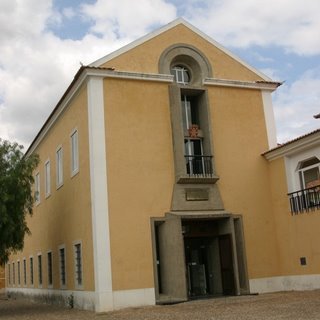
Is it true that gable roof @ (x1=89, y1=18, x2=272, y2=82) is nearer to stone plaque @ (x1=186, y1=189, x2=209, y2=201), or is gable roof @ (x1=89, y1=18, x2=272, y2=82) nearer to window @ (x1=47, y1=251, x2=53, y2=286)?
stone plaque @ (x1=186, y1=189, x2=209, y2=201)

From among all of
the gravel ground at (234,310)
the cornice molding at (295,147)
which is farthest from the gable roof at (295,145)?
the gravel ground at (234,310)

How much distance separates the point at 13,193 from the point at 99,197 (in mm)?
3833

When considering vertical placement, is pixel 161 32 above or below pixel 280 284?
above

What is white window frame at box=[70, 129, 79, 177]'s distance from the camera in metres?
21.8

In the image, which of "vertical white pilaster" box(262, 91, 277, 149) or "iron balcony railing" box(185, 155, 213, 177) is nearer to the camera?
"iron balcony railing" box(185, 155, 213, 177)

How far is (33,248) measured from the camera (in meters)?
30.9

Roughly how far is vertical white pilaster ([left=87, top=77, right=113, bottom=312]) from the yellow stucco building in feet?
0.12

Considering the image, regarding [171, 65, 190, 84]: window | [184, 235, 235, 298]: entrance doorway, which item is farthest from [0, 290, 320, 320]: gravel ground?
[171, 65, 190, 84]: window

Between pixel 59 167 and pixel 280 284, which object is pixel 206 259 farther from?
pixel 59 167

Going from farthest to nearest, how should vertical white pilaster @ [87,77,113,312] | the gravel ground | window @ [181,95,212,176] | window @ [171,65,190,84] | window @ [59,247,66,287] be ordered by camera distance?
window @ [59,247,66,287] → window @ [171,65,190,84] → window @ [181,95,212,176] → vertical white pilaster @ [87,77,113,312] → the gravel ground

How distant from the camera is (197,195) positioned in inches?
796

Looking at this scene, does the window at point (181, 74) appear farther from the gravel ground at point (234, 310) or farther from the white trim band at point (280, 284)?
the gravel ground at point (234, 310)

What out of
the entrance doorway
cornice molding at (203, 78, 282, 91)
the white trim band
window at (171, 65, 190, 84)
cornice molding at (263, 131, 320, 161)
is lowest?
the white trim band

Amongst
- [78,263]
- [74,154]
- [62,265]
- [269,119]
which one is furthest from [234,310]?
[62,265]
